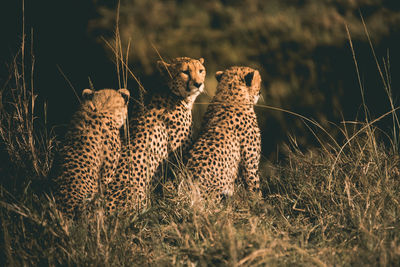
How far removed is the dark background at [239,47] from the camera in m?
2.87

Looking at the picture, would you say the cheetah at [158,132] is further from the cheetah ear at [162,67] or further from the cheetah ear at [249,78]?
the cheetah ear at [249,78]

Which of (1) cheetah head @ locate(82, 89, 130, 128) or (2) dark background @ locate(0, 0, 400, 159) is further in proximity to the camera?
(2) dark background @ locate(0, 0, 400, 159)

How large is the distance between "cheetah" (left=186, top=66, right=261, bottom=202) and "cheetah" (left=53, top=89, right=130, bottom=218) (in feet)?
1.50

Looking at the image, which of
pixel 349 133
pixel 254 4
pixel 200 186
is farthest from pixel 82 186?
pixel 349 133

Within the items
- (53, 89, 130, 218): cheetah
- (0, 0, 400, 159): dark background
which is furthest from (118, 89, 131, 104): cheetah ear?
(0, 0, 400, 159): dark background

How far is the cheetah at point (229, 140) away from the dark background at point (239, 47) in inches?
11.7

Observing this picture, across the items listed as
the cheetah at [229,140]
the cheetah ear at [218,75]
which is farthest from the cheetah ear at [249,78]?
the cheetah ear at [218,75]

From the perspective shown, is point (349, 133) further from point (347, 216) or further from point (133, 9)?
point (133, 9)

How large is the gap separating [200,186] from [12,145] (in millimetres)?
1140

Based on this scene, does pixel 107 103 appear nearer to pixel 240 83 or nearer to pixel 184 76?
pixel 184 76

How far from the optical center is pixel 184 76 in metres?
2.59

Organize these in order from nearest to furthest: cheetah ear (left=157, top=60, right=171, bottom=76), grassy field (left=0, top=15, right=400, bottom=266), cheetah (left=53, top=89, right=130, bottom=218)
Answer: grassy field (left=0, top=15, right=400, bottom=266) < cheetah (left=53, top=89, right=130, bottom=218) < cheetah ear (left=157, top=60, right=171, bottom=76)

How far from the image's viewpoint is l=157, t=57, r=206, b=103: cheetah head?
2568mm

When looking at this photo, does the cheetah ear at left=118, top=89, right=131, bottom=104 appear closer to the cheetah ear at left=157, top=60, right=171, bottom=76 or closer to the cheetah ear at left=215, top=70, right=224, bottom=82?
the cheetah ear at left=157, top=60, right=171, bottom=76
